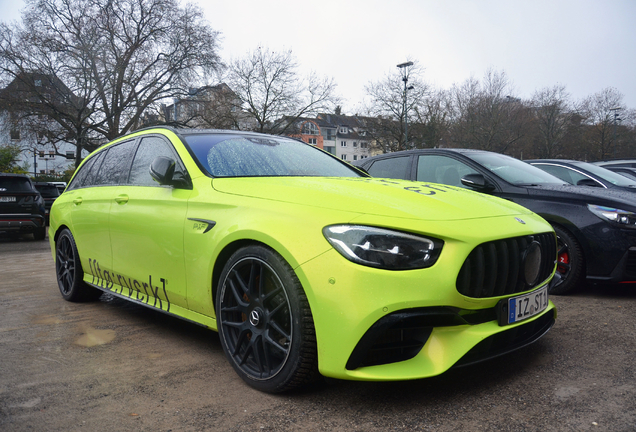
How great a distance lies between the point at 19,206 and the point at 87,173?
28.6ft

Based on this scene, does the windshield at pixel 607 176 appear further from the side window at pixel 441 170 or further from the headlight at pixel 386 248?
the headlight at pixel 386 248

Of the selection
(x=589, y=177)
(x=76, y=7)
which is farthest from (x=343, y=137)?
(x=589, y=177)

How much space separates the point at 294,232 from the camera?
8.04 ft

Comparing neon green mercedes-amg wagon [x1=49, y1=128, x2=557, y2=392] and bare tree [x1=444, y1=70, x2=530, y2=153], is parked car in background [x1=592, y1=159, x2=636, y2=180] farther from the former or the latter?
bare tree [x1=444, y1=70, x2=530, y2=153]

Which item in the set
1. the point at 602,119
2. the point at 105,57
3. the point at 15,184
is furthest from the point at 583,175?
the point at 602,119

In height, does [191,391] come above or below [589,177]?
below

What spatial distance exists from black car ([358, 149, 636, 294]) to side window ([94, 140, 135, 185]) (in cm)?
317

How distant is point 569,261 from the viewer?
188 inches

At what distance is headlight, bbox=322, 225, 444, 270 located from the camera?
2.24m

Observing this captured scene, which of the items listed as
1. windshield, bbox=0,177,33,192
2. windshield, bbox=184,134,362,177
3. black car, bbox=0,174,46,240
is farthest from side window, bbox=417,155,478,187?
windshield, bbox=0,177,33,192

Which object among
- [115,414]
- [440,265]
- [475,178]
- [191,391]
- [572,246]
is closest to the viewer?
[440,265]

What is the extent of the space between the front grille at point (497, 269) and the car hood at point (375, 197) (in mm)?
198

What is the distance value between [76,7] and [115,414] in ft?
100

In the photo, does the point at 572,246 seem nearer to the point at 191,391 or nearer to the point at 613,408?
the point at 613,408
